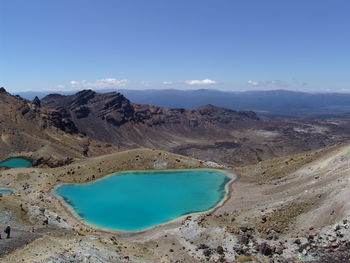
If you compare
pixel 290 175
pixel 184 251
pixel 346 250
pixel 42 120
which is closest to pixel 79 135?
pixel 42 120

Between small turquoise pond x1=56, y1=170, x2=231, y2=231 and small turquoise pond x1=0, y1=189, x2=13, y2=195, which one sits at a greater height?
small turquoise pond x1=0, y1=189, x2=13, y2=195

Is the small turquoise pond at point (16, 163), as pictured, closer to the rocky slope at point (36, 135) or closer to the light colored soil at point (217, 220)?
the rocky slope at point (36, 135)

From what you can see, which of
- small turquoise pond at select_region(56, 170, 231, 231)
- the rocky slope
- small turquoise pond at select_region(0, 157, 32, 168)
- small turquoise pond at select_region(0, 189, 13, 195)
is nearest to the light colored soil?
small turquoise pond at select_region(0, 189, 13, 195)

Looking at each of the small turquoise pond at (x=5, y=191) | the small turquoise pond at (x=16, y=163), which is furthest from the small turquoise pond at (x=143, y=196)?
the small turquoise pond at (x=16, y=163)

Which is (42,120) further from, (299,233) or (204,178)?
(299,233)

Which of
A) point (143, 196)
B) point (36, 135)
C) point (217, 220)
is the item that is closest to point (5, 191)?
point (143, 196)

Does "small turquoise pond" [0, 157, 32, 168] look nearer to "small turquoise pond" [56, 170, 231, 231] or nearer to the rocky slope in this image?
the rocky slope
